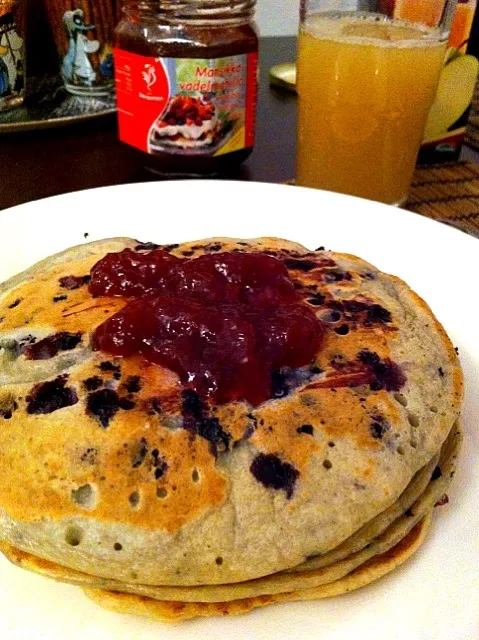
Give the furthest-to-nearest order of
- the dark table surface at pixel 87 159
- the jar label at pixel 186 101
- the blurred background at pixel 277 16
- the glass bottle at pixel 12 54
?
the blurred background at pixel 277 16, the glass bottle at pixel 12 54, the dark table surface at pixel 87 159, the jar label at pixel 186 101

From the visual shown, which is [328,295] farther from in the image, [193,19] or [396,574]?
[193,19]

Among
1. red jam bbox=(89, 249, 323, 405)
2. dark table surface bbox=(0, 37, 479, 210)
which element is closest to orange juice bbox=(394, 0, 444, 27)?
dark table surface bbox=(0, 37, 479, 210)

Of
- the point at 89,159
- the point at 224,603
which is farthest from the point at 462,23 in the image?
the point at 224,603

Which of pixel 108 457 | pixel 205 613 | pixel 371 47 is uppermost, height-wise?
pixel 371 47

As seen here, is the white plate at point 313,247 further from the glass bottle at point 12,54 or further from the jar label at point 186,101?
the glass bottle at point 12,54

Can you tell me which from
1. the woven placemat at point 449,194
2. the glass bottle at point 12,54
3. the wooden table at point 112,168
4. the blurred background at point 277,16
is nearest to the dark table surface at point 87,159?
the wooden table at point 112,168

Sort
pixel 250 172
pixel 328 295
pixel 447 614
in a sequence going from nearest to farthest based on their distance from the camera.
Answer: pixel 447 614 → pixel 328 295 → pixel 250 172

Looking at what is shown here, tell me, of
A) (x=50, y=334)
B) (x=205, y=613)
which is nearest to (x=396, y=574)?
(x=205, y=613)
